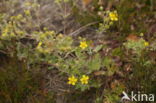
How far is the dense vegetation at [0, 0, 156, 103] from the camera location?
8.52 ft

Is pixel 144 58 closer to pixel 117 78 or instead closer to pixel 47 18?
pixel 117 78

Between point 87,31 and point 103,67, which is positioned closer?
point 103,67

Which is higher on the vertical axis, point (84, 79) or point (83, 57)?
point (83, 57)

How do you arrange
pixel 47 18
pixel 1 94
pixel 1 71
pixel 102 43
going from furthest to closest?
pixel 47 18, pixel 102 43, pixel 1 71, pixel 1 94

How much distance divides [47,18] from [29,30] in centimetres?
27

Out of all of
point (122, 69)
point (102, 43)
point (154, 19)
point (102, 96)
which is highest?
point (154, 19)

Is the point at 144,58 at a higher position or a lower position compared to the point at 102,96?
higher

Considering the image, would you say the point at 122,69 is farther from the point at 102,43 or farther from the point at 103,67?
the point at 102,43

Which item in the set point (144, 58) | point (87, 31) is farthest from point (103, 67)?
point (87, 31)

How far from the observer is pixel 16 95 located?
2.69 metres

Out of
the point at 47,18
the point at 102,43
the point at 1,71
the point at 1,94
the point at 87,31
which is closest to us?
the point at 1,94

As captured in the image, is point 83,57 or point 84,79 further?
point 83,57

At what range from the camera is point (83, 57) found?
269cm

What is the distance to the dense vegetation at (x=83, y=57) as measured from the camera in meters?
2.60
